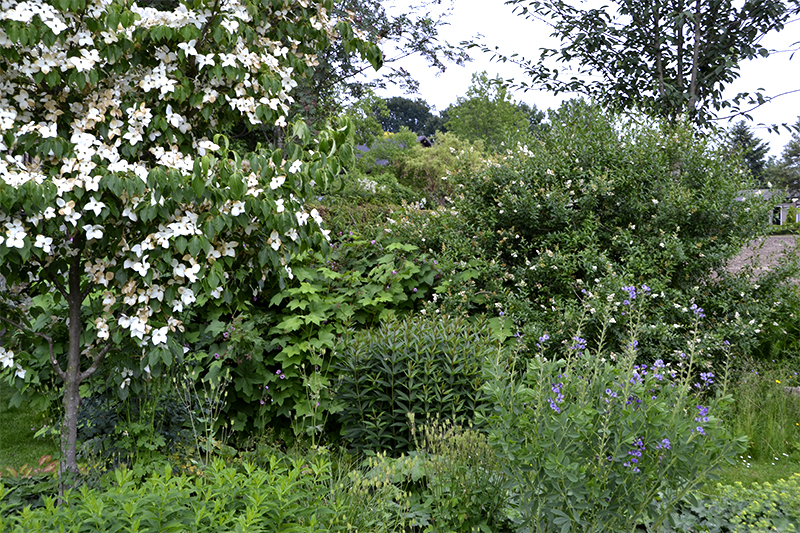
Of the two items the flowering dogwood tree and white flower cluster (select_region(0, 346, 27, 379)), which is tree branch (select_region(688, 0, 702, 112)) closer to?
the flowering dogwood tree

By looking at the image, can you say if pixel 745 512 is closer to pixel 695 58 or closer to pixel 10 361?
pixel 10 361

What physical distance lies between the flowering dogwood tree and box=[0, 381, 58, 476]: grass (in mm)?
1736

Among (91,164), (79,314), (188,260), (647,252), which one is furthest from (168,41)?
(647,252)

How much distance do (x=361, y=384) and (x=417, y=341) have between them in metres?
0.49

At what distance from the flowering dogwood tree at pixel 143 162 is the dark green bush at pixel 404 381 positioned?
971 mm

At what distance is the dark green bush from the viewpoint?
379cm

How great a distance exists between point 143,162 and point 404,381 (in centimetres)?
208

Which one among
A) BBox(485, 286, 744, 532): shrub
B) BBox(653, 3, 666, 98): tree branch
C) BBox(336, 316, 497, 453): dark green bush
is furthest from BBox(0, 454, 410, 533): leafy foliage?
BBox(653, 3, 666, 98): tree branch

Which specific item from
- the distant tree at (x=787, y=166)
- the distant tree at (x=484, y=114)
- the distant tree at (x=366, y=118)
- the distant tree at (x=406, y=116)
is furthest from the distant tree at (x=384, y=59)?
the distant tree at (x=406, y=116)

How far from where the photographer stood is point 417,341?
3916 mm

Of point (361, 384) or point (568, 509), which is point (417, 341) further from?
point (568, 509)

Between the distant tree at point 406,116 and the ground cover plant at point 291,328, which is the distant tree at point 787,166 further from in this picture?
the ground cover plant at point 291,328

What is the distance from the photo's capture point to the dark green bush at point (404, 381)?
379cm

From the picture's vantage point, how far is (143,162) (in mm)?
2953
